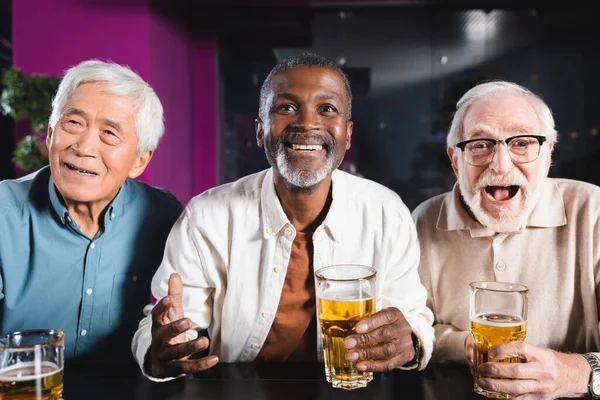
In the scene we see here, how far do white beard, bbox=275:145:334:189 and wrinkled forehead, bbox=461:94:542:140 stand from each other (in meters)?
0.53

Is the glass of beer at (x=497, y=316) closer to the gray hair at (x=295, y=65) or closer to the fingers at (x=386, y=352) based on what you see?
the fingers at (x=386, y=352)

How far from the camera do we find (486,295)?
1303 mm

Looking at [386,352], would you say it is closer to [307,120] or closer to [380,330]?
[380,330]

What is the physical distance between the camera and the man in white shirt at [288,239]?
5.93 ft

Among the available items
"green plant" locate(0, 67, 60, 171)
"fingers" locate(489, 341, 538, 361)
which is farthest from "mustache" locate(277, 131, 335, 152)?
"green plant" locate(0, 67, 60, 171)

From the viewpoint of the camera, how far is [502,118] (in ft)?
6.05

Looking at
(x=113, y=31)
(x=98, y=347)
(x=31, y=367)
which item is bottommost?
(x=98, y=347)

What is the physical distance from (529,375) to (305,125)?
1.01 m

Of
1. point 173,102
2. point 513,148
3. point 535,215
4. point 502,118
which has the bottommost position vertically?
point 535,215

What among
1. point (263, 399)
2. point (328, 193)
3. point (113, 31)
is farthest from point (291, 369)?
point (113, 31)

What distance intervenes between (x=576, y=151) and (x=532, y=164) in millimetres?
5142

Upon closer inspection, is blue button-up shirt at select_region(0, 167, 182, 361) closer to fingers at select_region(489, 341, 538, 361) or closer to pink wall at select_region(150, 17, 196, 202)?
fingers at select_region(489, 341, 538, 361)

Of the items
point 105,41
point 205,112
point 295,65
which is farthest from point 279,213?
point 205,112

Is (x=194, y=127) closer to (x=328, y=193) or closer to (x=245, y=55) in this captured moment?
(x=245, y=55)
